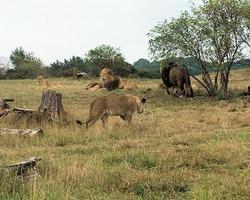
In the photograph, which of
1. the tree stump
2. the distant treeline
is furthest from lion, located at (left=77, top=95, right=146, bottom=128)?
the distant treeline

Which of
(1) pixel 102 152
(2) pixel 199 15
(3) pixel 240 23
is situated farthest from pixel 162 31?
(1) pixel 102 152

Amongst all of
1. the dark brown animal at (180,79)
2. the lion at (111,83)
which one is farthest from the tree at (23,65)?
the dark brown animal at (180,79)

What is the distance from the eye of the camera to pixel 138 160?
8867 millimetres

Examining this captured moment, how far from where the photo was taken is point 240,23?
1001 inches

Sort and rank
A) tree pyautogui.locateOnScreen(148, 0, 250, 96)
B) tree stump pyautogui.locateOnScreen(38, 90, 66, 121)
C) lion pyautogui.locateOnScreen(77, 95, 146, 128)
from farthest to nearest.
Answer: tree pyautogui.locateOnScreen(148, 0, 250, 96) < tree stump pyautogui.locateOnScreen(38, 90, 66, 121) < lion pyautogui.locateOnScreen(77, 95, 146, 128)

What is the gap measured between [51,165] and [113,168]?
972mm

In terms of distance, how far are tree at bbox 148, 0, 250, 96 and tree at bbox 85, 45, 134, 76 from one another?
29073mm

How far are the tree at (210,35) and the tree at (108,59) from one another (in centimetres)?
2907

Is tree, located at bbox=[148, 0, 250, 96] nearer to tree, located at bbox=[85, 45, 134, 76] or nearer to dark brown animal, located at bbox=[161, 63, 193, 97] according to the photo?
dark brown animal, located at bbox=[161, 63, 193, 97]

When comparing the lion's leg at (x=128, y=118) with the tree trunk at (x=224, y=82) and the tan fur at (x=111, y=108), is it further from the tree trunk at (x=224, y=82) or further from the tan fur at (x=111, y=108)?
the tree trunk at (x=224, y=82)

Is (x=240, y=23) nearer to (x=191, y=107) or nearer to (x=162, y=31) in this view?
(x=162, y=31)

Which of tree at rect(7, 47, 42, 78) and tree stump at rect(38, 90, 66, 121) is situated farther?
tree at rect(7, 47, 42, 78)

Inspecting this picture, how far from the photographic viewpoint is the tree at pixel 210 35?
2516 cm

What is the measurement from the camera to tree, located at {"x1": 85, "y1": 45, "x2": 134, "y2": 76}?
184 ft
